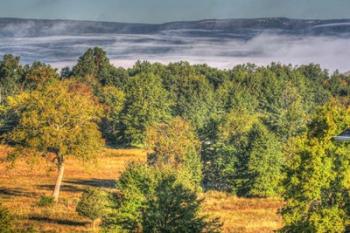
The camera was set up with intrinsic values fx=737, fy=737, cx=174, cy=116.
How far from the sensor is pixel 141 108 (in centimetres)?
14888

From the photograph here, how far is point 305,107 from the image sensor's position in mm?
178625

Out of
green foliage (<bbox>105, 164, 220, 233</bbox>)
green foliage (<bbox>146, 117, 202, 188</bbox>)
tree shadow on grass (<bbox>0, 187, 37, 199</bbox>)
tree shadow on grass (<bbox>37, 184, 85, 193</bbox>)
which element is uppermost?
green foliage (<bbox>105, 164, 220, 233</bbox>)

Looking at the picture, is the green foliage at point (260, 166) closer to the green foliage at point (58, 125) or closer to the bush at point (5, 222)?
the green foliage at point (58, 125)

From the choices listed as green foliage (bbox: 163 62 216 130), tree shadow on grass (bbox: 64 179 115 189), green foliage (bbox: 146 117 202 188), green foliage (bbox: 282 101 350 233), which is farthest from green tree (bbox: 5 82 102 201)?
green foliage (bbox: 163 62 216 130)

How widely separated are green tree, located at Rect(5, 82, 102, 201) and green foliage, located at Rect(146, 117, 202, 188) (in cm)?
731

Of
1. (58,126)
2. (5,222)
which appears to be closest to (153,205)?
(5,222)

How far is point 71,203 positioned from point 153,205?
3922cm

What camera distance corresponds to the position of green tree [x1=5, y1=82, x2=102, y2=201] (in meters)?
69.7

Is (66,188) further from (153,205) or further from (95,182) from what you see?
(153,205)

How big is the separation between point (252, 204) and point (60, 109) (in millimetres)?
22443

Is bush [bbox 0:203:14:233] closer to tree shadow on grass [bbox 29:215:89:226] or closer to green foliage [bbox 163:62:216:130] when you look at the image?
tree shadow on grass [bbox 29:215:89:226]

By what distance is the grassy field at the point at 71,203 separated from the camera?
205 feet

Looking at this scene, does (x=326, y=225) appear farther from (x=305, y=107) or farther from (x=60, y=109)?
(x=305, y=107)

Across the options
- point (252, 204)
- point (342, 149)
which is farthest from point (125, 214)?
point (252, 204)
